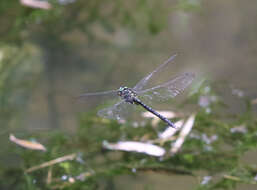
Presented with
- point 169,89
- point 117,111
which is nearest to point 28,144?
point 117,111

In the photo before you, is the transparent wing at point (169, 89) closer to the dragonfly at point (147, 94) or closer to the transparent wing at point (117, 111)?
the dragonfly at point (147, 94)

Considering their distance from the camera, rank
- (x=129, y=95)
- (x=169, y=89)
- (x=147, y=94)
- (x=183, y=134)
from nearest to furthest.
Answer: (x=169, y=89) < (x=147, y=94) < (x=129, y=95) < (x=183, y=134)

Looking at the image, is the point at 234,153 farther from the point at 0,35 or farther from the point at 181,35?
the point at 0,35

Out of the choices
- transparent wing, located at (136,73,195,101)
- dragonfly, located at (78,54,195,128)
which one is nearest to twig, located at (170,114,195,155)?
dragonfly, located at (78,54,195,128)

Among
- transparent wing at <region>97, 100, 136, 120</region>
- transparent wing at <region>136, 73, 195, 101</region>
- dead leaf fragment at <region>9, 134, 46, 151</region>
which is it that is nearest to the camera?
transparent wing at <region>136, 73, 195, 101</region>

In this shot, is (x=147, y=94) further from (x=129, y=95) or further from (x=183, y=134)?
(x=183, y=134)

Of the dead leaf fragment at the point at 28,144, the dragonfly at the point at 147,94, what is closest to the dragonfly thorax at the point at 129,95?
the dragonfly at the point at 147,94

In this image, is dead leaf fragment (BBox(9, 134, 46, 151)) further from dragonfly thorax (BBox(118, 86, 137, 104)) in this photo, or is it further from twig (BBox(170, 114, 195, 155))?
twig (BBox(170, 114, 195, 155))

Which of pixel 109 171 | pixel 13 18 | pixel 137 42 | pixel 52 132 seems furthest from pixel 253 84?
pixel 13 18
